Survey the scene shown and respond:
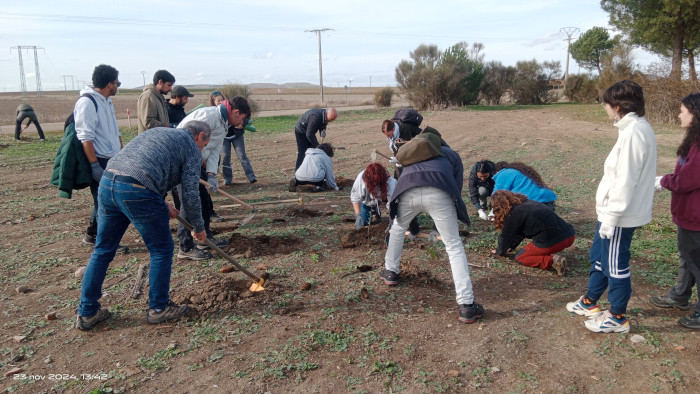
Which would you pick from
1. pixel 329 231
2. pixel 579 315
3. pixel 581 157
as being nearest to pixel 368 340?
pixel 579 315

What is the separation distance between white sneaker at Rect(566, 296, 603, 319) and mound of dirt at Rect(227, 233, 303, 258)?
3051mm

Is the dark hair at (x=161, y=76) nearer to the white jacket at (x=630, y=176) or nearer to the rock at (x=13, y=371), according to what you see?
the rock at (x=13, y=371)

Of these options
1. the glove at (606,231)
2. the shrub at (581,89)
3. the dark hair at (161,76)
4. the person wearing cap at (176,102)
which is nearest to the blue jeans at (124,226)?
the dark hair at (161,76)

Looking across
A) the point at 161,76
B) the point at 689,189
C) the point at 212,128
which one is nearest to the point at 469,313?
the point at 689,189

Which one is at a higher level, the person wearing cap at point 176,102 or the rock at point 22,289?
the person wearing cap at point 176,102

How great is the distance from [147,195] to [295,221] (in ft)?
11.5

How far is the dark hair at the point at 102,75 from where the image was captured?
16.4 ft

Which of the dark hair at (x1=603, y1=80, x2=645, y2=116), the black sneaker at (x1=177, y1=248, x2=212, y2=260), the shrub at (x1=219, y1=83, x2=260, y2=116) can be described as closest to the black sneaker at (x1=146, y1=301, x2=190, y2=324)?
the black sneaker at (x1=177, y1=248, x2=212, y2=260)

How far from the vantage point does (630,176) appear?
3258 millimetres

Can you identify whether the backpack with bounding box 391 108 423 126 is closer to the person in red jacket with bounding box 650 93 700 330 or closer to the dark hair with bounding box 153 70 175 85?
the dark hair with bounding box 153 70 175 85

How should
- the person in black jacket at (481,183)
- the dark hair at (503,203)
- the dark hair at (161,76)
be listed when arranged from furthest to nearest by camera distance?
the person in black jacket at (481,183) < the dark hair at (161,76) < the dark hair at (503,203)

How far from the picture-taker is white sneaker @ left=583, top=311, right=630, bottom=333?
11.8ft

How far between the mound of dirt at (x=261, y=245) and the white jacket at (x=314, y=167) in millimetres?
2695

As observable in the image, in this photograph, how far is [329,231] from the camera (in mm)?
6398
